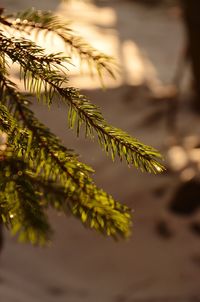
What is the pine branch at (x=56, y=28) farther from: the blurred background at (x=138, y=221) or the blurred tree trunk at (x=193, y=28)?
the blurred tree trunk at (x=193, y=28)

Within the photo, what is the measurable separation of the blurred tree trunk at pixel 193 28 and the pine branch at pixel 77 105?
18.0 ft


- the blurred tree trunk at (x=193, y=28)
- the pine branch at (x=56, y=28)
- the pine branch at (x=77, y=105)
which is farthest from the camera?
the blurred tree trunk at (x=193, y=28)

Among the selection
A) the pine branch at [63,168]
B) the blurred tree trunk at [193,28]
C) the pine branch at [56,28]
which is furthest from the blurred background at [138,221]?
the pine branch at [56,28]

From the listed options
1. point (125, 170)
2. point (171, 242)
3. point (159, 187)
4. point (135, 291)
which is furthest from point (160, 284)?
point (125, 170)

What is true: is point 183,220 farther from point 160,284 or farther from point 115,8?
point 115,8

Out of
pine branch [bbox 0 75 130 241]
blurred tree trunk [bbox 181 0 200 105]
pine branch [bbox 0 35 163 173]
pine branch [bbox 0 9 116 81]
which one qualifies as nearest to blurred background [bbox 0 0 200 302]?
blurred tree trunk [bbox 181 0 200 105]

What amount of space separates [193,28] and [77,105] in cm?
563

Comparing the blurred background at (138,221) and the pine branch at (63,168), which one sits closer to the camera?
the pine branch at (63,168)

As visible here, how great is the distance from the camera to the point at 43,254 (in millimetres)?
5812

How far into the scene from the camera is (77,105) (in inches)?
59.7

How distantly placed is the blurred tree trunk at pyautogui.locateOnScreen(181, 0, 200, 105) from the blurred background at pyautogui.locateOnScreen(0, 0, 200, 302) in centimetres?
1

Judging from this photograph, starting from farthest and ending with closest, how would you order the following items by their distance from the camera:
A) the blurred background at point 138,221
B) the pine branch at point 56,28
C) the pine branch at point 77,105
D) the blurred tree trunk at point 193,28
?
1. the blurred tree trunk at point 193,28
2. the blurred background at point 138,221
3. the pine branch at point 56,28
4. the pine branch at point 77,105

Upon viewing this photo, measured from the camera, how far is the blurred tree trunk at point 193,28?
6711 mm

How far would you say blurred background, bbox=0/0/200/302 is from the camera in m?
5.18
